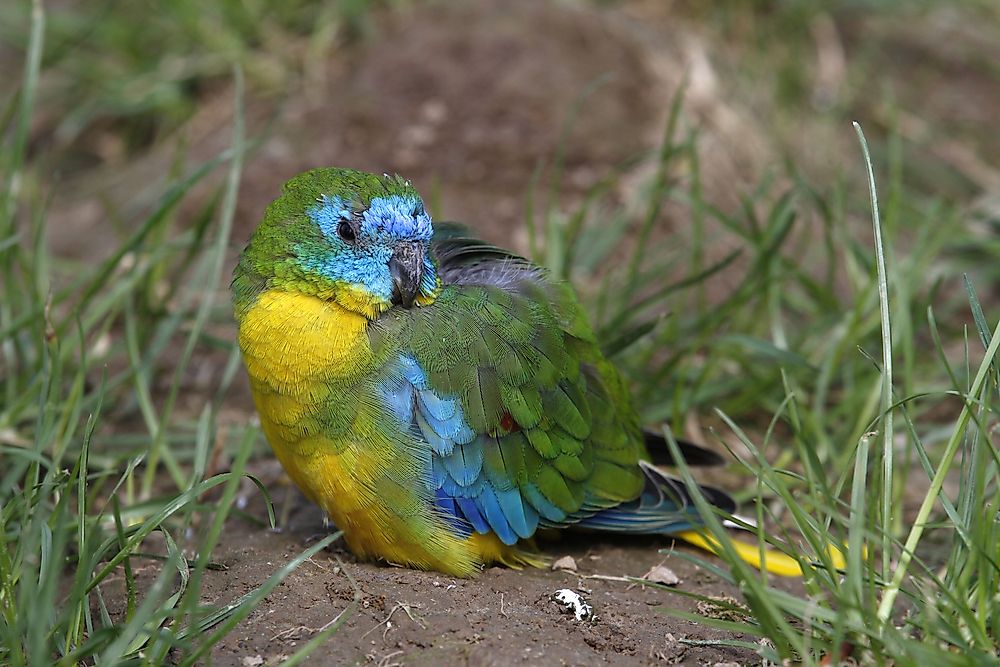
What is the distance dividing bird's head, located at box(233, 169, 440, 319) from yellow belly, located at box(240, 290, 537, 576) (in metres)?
0.05

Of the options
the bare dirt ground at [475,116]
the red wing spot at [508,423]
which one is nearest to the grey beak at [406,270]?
the red wing spot at [508,423]

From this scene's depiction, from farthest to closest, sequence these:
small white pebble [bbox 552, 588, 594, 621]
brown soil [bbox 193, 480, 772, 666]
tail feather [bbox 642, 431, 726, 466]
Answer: tail feather [bbox 642, 431, 726, 466]
small white pebble [bbox 552, 588, 594, 621]
brown soil [bbox 193, 480, 772, 666]

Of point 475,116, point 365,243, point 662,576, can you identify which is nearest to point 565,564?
point 662,576

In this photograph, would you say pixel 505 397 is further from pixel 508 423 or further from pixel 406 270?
pixel 406 270

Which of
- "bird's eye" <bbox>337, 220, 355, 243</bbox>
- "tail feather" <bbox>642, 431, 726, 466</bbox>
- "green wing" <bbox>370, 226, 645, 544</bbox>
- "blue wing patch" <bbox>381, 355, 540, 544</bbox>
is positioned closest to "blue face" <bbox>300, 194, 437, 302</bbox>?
"bird's eye" <bbox>337, 220, 355, 243</bbox>

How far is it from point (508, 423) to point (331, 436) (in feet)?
1.49

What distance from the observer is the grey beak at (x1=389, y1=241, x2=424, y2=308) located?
2.59 metres

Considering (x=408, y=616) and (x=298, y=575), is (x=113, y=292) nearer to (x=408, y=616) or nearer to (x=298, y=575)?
(x=298, y=575)

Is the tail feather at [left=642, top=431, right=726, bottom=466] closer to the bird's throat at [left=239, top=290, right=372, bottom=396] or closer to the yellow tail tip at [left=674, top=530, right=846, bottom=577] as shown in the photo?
the yellow tail tip at [left=674, top=530, right=846, bottom=577]

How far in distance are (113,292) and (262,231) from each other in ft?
3.07

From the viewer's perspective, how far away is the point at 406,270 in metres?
2.59

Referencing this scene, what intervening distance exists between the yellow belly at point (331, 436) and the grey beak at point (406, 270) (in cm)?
12

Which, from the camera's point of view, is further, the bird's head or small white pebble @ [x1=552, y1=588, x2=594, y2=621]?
the bird's head

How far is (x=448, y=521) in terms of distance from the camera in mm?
2598
